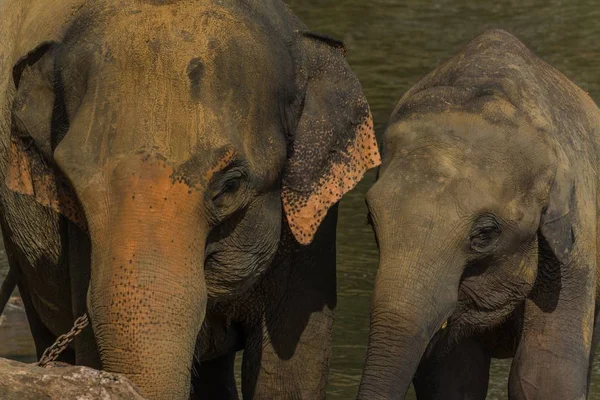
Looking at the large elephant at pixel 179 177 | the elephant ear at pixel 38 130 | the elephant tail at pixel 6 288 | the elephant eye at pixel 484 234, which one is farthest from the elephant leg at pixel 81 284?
the elephant tail at pixel 6 288

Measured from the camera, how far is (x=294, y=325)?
6.49m

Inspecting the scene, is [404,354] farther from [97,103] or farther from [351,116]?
[97,103]

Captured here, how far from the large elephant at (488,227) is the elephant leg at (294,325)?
→ 0.37m

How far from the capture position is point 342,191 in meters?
6.14

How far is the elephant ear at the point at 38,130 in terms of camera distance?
5.79 metres

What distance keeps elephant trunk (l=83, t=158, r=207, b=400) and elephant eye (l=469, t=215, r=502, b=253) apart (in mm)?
1155

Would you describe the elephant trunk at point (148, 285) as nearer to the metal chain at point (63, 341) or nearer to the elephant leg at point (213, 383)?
the metal chain at point (63, 341)

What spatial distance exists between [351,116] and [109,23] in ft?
2.90

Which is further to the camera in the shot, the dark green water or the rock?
the dark green water

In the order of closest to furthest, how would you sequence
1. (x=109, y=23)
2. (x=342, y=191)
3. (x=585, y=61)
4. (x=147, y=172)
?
(x=147, y=172) → (x=109, y=23) → (x=342, y=191) → (x=585, y=61)

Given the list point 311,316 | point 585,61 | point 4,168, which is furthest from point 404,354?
point 585,61

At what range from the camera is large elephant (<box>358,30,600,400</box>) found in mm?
5992

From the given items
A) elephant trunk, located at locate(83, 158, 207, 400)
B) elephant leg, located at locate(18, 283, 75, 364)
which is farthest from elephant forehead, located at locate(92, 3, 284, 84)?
elephant leg, located at locate(18, 283, 75, 364)

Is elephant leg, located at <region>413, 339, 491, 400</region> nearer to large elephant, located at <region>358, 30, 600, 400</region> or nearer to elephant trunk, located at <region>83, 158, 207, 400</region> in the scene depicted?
large elephant, located at <region>358, 30, 600, 400</region>
